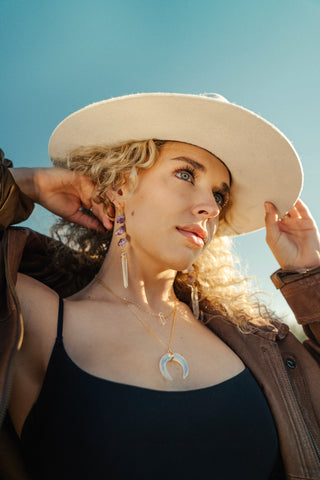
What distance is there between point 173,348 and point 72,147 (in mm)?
1628

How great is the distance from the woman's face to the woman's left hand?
768 mm

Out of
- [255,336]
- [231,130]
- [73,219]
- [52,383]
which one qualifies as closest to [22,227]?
[73,219]

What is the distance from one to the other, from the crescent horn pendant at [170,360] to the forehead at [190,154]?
1.26 metres

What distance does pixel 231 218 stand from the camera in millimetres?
3422

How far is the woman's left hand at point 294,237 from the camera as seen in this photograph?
300 centimetres

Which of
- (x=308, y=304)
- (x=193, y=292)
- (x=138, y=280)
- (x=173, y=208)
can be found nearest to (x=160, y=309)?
(x=138, y=280)

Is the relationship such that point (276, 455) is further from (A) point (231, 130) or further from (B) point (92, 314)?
(A) point (231, 130)

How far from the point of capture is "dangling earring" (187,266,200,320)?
298 cm

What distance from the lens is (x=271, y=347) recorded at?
2645mm

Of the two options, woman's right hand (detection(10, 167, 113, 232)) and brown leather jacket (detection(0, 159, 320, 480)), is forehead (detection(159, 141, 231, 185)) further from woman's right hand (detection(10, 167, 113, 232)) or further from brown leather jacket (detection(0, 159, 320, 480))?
brown leather jacket (detection(0, 159, 320, 480))

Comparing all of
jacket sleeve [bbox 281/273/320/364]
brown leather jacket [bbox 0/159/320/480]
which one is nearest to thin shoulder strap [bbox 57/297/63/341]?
brown leather jacket [bbox 0/159/320/480]

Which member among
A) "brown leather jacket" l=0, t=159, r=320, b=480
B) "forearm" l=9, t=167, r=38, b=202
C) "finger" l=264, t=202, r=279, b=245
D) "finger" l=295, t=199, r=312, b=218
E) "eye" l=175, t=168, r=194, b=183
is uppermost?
"eye" l=175, t=168, r=194, b=183

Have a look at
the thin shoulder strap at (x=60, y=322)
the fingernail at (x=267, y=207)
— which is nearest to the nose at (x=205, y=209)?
the fingernail at (x=267, y=207)

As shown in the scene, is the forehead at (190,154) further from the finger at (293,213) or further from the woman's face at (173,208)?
the finger at (293,213)
